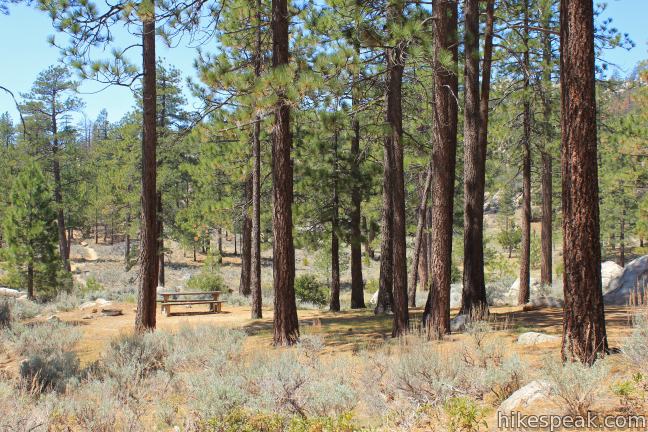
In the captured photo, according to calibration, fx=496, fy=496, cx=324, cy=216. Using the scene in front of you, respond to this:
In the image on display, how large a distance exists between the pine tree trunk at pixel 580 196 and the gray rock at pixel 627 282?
31.6ft

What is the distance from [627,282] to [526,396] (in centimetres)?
1248

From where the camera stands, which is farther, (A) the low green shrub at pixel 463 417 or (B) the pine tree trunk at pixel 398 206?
(B) the pine tree trunk at pixel 398 206

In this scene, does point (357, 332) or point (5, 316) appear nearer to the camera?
point (357, 332)

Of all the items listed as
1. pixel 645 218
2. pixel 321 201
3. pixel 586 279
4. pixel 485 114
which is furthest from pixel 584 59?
pixel 645 218

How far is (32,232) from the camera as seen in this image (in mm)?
19953

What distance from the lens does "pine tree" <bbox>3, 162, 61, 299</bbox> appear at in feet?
65.2

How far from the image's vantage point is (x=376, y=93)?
43.6 ft

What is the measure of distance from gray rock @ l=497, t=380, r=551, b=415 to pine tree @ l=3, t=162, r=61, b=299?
20341 millimetres

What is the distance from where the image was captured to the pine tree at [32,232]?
65.2ft

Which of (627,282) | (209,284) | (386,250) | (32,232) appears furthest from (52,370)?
(209,284)

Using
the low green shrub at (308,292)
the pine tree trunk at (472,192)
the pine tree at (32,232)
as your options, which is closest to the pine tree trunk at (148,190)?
the pine tree trunk at (472,192)

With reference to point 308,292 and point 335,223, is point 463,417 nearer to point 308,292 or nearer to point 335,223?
point 335,223

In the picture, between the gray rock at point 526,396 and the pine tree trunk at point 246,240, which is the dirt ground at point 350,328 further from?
the pine tree trunk at point 246,240

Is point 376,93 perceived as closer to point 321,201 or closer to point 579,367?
point 321,201
